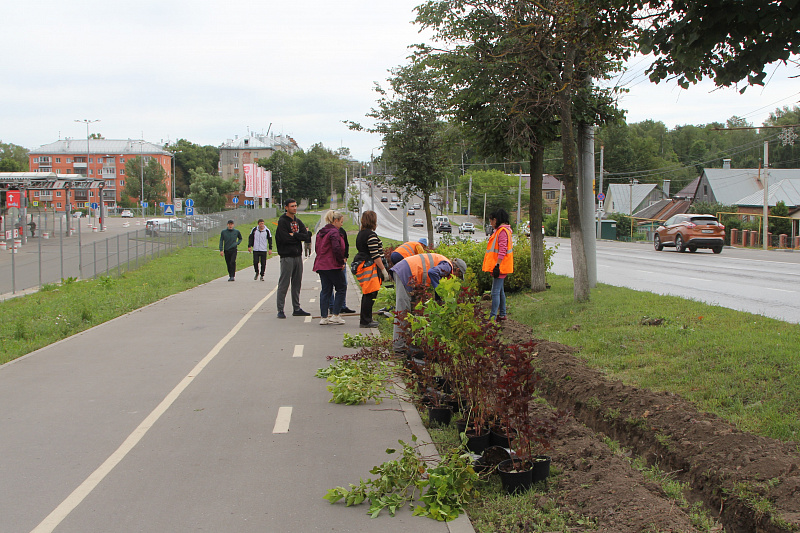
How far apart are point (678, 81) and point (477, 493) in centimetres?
466

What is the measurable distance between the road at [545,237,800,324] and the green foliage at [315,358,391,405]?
644 centimetres

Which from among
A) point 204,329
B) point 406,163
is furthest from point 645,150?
point 204,329

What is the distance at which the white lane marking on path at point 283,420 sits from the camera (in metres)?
5.84

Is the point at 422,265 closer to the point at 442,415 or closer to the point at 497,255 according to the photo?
the point at 497,255

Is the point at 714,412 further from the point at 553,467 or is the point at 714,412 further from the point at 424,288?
the point at 424,288

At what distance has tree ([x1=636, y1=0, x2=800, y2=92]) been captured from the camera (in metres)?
5.42

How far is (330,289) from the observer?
38.5 ft

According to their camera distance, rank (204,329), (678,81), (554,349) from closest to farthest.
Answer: (678,81) < (554,349) < (204,329)

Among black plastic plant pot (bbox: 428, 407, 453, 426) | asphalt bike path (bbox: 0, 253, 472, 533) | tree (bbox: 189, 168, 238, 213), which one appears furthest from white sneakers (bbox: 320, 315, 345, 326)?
tree (bbox: 189, 168, 238, 213)

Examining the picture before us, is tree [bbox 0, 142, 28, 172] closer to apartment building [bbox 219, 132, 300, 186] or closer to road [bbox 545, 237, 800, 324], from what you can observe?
apartment building [bbox 219, 132, 300, 186]

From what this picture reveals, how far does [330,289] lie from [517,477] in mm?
7738

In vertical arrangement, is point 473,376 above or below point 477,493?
above

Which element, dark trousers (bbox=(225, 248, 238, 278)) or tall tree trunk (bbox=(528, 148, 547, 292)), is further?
dark trousers (bbox=(225, 248, 238, 278))

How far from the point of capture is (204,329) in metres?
11.4
